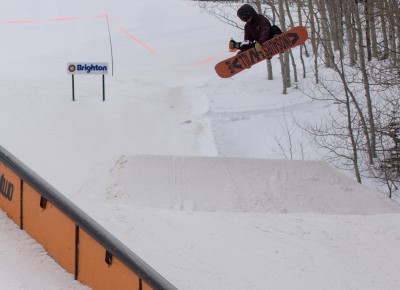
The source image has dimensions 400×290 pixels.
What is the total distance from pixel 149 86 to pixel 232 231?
16639 millimetres

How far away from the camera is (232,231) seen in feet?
24.4

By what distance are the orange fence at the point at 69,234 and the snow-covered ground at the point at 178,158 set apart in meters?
0.11

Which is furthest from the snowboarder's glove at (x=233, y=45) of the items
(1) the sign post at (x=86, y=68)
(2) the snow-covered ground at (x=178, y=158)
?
(1) the sign post at (x=86, y=68)

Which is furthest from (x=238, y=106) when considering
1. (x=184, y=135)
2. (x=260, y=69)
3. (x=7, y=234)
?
(x=7, y=234)

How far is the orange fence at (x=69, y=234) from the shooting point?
4.40 metres

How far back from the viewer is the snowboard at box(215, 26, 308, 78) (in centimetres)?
950

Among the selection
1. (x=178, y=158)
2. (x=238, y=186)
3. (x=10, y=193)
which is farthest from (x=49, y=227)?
(x=178, y=158)

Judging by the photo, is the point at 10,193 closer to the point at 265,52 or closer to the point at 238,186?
the point at 265,52

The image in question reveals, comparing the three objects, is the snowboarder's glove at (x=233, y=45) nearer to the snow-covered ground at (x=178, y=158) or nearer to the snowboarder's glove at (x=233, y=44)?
the snowboarder's glove at (x=233, y=44)

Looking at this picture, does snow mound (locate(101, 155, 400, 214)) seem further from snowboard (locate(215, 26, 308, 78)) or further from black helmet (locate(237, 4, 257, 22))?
black helmet (locate(237, 4, 257, 22))

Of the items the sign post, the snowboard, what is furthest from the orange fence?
the sign post

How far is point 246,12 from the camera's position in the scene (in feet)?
28.9

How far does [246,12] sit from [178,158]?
3800mm

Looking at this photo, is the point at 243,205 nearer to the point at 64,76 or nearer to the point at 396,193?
the point at 396,193
